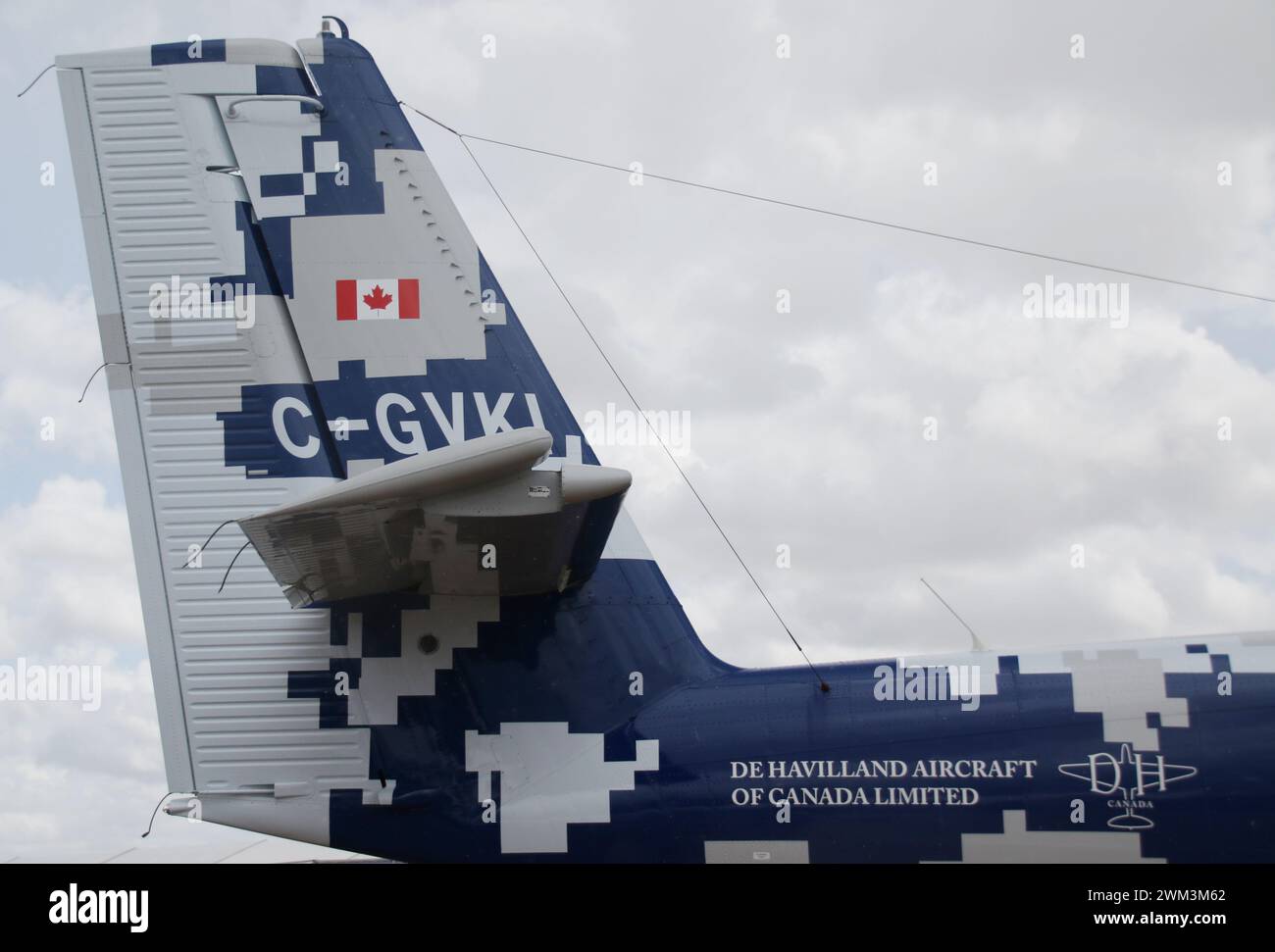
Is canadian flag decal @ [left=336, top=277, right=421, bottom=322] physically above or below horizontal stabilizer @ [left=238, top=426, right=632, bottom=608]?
above

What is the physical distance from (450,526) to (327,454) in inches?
53.5

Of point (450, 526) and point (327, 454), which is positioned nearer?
point (450, 526)

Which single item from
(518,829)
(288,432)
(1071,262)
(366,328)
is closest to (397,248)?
(366,328)

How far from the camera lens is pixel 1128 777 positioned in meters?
5.43

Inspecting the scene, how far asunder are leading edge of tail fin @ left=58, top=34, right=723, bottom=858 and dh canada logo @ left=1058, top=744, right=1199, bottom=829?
6.09 feet

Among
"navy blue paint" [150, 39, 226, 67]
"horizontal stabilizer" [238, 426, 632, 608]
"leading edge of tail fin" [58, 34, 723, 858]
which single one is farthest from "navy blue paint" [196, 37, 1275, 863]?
"navy blue paint" [150, 39, 226, 67]

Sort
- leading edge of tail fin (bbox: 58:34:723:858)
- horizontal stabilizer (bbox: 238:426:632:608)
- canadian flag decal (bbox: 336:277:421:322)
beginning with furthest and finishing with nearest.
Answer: canadian flag decal (bbox: 336:277:421:322) < leading edge of tail fin (bbox: 58:34:723:858) < horizontal stabilizer (bbox: 238:426:632:608)

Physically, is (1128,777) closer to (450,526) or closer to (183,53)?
(450,526)

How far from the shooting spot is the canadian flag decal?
6277mm

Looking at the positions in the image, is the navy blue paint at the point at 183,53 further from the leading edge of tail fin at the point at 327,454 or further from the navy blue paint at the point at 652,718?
the navy blue paint at the point at 652,718

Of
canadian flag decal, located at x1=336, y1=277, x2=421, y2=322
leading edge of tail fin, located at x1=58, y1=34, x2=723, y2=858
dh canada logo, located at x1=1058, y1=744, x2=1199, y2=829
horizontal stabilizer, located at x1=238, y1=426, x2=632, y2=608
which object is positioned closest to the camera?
horizontal stabilizer, located at x1=238, y1=426, x2=632, y2=608

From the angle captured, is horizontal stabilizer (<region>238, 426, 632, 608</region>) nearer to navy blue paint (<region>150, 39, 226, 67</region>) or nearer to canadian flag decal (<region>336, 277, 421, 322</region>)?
canadian flag decal (<region>336, 277, 421, 322</region>)

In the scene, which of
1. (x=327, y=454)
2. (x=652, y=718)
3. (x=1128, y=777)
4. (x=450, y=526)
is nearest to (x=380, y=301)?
(x=327, y=454)

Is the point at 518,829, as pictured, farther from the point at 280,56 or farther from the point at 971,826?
the point at 280,56
